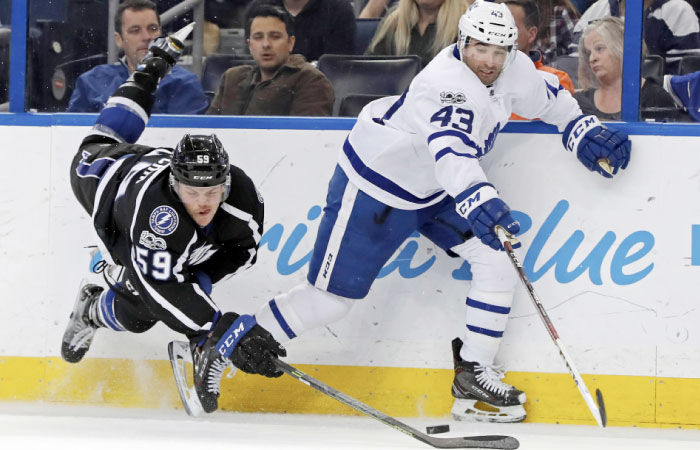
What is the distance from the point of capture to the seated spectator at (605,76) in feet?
11.1

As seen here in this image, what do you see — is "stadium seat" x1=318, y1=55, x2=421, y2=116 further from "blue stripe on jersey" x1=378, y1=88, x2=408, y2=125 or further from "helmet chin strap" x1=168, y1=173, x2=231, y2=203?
"helmet chin strap" x1=168, y1=173, x2=231, y2=203

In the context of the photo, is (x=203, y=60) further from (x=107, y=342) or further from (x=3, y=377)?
(x=3, y=377)

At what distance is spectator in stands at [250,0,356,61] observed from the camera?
3.51 m

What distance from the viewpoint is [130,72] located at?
3.72 m

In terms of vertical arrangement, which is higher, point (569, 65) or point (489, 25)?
point (489, 25)

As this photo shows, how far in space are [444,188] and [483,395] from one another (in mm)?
710

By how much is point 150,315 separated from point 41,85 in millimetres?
920

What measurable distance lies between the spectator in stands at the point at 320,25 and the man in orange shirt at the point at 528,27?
526 mm

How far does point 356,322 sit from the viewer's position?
3572 mm

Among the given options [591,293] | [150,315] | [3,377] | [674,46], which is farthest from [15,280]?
[674,46]

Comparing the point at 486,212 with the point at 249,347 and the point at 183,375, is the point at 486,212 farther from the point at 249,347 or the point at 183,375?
the point at 183,375

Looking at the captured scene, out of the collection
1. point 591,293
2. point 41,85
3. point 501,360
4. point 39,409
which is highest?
point 41,85

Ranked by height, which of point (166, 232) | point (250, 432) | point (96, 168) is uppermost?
point (96, 168)

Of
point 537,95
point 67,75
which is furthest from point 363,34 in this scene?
point 67,75
